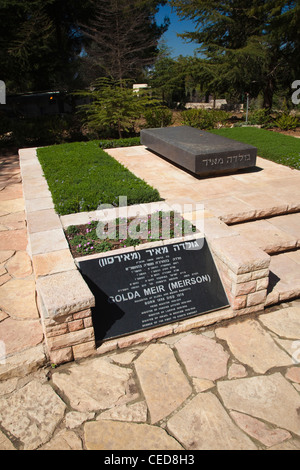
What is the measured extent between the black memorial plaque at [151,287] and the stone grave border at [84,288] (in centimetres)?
9

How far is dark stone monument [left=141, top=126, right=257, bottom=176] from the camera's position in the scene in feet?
22.3

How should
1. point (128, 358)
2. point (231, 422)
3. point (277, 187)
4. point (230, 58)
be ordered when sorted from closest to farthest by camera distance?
point (231, 422) < point (128, 358) < point (277, 187) < point (230, 58)

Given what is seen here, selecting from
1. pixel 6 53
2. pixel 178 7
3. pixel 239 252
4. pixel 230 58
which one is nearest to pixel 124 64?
pixel 178 7

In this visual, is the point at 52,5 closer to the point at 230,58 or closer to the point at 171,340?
the point at 230,58

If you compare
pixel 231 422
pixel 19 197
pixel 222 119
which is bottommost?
pixel 231 422

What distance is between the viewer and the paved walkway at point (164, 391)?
8.00 feet

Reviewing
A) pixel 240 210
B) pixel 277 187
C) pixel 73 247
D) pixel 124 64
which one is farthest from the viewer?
pixel 124 64

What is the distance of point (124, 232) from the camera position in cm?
434

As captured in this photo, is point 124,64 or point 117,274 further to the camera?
point 124,64

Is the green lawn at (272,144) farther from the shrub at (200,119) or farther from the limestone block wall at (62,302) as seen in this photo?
the limestone block wall at (62,302)

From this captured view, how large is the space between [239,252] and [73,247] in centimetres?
194

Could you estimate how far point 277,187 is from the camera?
6.41m

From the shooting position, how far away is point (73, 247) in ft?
13.3

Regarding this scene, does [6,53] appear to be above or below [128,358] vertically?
above
